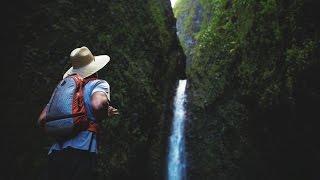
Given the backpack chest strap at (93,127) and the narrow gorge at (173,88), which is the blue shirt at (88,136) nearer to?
the backpack chest strap at (93,127)

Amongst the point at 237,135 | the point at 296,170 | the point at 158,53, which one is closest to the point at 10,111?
the point at 296,170

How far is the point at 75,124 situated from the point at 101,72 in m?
5.47

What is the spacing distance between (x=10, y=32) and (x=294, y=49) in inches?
226

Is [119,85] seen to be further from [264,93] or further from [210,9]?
[210,9]

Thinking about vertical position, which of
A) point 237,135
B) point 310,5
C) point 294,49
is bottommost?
point 237,135

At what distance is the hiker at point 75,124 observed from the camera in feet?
9.43

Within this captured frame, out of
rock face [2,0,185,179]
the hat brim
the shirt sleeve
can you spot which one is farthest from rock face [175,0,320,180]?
the shirt sleeve

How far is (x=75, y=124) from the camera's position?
2869 mm

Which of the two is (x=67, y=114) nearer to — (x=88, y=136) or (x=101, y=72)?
(x=88, y=136)

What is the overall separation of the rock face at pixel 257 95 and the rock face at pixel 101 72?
9.03 feet

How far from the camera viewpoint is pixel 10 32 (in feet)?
21.8

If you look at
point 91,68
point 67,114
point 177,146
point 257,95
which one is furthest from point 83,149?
point 177,146

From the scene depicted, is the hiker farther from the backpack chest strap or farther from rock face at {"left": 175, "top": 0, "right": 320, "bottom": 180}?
rock face at {"left": 175, "top": 0, "right": 320, "bottom": 180}

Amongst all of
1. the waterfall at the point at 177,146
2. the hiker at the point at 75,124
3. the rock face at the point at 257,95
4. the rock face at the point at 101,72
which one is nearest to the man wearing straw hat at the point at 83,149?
the hiker at the point at 75,124
